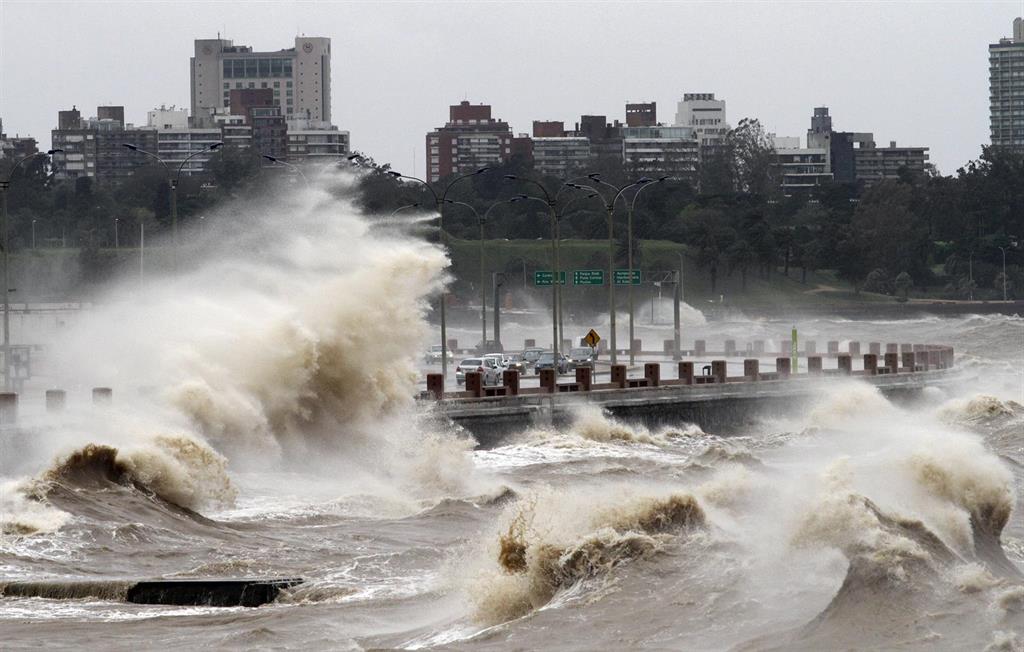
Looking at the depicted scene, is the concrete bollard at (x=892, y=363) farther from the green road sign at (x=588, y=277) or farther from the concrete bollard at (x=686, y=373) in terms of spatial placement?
the green road sign at (x=588, y=277)

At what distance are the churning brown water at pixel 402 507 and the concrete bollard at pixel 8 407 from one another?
0.50 meters

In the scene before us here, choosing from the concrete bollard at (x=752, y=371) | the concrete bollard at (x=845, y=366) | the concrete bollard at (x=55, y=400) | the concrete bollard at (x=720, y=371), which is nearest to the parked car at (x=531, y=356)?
the concrete bollard at (x=845, y=366)

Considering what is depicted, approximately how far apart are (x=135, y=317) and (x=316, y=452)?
938 cm

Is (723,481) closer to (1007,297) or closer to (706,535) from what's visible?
(706,535)

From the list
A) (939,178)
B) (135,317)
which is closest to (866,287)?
(939,178)

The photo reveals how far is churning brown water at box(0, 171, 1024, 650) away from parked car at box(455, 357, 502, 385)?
810cm

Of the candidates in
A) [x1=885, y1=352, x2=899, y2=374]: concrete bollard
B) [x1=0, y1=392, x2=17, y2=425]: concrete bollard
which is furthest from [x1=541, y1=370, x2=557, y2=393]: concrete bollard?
[x1=885, y1=352, x2=899, y2=374]: concrete bollard

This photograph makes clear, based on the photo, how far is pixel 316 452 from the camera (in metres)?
31.8

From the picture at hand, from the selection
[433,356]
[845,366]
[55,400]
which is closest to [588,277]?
[433,356]

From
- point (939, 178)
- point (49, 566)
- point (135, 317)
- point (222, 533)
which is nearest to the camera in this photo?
point (49, 566)

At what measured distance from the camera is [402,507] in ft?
84.0

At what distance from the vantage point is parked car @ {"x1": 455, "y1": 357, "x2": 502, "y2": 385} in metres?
48.9

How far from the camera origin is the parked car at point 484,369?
48875mm

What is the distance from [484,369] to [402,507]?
964 inches
